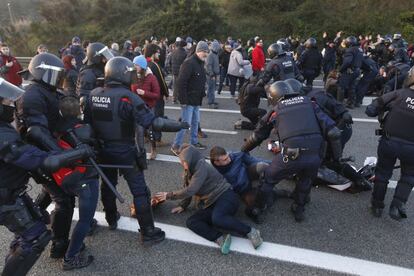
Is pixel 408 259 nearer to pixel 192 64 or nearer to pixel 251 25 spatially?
pixel 192 64

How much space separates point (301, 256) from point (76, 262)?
2.20m

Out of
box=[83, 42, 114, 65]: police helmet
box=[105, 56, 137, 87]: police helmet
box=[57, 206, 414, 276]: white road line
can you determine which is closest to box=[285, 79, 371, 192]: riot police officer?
box=[57, 206, 414, 276]: white road line

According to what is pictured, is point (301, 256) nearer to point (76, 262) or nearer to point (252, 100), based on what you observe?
point (76, 262)

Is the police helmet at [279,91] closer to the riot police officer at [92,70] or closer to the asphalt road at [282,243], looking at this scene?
the asphalt road at [282,243]

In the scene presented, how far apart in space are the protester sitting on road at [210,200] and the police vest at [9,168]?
1.52 meters

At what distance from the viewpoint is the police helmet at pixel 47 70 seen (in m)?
3.20

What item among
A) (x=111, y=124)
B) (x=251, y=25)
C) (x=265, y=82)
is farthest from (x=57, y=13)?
(x=111, y=124)

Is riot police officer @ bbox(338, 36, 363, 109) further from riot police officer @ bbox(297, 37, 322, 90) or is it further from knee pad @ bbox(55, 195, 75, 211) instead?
knee pad @ bbox(55, 195, 75, 211)

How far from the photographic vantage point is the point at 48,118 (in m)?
3.23

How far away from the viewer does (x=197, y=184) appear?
3.76 metres

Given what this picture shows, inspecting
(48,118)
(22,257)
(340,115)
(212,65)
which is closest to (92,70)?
(48,118)

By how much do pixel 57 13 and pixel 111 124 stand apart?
28.0 metres

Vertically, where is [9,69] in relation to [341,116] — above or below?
below

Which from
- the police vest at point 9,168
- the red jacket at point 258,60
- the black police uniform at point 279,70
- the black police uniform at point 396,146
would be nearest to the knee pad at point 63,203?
the police vest at point 9,168
